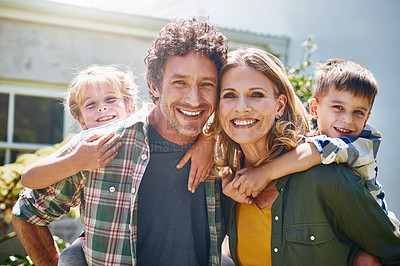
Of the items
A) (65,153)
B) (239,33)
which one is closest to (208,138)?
(65,153)

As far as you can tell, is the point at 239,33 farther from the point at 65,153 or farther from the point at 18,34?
the point at 65,153

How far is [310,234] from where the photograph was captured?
6.93 feet

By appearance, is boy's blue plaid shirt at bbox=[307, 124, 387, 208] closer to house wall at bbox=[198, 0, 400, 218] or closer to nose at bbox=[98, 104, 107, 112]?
nose at bbox=[98, 104, 107, 112]

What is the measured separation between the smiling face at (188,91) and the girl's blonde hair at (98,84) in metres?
0.83

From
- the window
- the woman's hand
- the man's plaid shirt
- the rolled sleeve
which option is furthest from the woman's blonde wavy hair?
the window

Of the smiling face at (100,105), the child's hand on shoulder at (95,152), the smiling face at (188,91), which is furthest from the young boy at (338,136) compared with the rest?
the smiling face at (100,105)

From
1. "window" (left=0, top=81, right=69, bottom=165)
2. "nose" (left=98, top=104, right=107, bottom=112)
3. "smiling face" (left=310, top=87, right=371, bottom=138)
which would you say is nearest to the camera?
"smiling face" (left=310, top=87, right=371, bottom=138)

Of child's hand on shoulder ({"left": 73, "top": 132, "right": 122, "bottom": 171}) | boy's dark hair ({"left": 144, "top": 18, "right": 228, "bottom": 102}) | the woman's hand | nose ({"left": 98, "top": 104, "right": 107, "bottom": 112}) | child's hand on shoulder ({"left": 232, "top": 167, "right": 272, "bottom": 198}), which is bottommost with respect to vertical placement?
the woman's hand

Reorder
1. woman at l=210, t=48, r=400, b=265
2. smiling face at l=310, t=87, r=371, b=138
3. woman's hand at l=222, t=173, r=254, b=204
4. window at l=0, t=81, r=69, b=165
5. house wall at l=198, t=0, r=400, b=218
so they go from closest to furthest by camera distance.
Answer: woman at l=210, t=48, r=400, b=265 → woman's hand at l=222, t=173, r=254, b=204 → smiling face at l=310, t=87, r=371, b=138 → window at l=0, t=81, r=69, b=165 → house wall at l=198, t=0, r=400, b=218

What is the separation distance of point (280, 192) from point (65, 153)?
130cm

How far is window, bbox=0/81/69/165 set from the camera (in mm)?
5445

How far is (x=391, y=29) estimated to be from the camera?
239 inches

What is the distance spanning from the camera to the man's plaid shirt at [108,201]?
2.26 meters

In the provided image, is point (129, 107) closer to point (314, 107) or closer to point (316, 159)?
point (314, 107)
